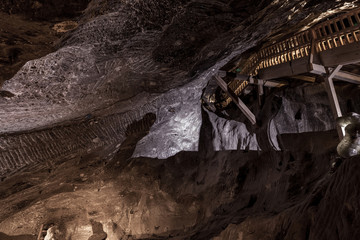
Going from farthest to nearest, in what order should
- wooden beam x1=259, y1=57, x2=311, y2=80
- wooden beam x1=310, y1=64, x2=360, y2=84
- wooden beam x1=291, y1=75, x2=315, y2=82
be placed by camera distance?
1. wooden beam x1=291, y1=75, x2=315, y2=82
2. wooden beam x1=259, y1=57, x2=311, y2=80
3. wooden beam x1=310, y1=64, x2=360, y2=84

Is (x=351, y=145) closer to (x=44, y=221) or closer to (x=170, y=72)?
(x=170, y=72)

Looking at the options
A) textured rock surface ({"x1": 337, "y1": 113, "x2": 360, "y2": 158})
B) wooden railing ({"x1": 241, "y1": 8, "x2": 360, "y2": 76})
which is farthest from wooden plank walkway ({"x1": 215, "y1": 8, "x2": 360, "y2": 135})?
textured rock surface ({"x1": 337, "y1": 113, "x2": 360, "y2": 158})

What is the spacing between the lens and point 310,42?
5.87 metres

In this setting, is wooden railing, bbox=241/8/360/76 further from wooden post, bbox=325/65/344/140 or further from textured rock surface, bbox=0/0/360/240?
wooden post, bbox=325/65/344/140

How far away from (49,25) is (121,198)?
719 cm

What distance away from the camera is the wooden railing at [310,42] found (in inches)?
197

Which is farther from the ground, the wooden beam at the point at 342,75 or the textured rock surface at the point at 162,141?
the wooden beam at the point at 342,75

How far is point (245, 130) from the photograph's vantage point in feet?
26.2

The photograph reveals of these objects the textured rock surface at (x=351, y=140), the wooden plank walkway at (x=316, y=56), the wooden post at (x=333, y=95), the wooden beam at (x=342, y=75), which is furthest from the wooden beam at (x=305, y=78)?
the textured rock surface at (x=351, y=140)

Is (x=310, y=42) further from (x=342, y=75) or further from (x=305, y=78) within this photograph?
(x=305, y=78)

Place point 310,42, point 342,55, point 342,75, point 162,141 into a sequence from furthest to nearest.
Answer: point 162,141 < point 342,75 < point 310,42 < point 342,55

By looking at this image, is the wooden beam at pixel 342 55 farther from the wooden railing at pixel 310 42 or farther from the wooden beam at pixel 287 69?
the wooden beam at pixel 287 69

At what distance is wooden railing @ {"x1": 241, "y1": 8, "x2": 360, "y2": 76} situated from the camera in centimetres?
501

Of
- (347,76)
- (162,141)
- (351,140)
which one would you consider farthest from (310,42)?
(162,141)
